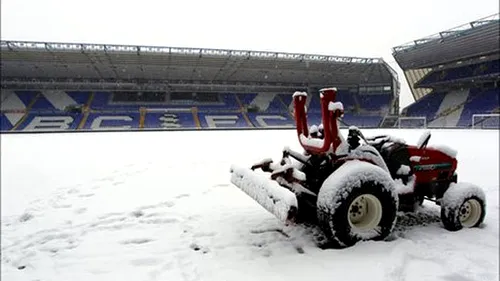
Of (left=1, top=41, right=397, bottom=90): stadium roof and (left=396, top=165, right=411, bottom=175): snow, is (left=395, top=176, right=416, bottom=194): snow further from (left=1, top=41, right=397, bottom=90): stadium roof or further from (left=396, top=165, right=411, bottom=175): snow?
(left=1, top=41, right=397, bottom=90): stadium roof

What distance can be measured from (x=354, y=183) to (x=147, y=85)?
94.0 feet

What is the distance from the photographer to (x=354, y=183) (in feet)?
8.25

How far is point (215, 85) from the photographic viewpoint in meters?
29.4

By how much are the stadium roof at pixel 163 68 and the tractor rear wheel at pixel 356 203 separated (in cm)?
1865

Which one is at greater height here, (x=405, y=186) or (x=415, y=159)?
(x=415, y=159)

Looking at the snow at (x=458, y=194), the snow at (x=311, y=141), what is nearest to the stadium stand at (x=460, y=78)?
the snow at (x=458, y=194)

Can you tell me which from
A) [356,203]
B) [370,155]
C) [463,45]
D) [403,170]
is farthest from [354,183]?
[463,45]

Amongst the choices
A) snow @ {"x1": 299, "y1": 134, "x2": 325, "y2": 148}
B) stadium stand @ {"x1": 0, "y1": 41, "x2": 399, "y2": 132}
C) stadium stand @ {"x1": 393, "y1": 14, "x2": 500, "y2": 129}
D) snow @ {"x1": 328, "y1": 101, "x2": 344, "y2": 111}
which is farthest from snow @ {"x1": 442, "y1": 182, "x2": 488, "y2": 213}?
stadium stand @ {"x1": 0, "y1": 41, "x2": 399, "y2": 132}

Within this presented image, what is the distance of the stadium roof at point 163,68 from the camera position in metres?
22.9

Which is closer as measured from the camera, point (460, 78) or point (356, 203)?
point (356, 203)

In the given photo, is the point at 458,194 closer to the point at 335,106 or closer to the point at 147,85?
the point at 335,106

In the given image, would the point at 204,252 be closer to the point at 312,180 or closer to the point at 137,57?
the point at 312,180

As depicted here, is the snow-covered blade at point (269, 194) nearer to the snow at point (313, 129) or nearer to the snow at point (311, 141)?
the snow at point (311, 141)

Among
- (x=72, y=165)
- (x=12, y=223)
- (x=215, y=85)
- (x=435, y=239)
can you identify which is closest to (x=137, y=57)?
(x=215, y=85)
